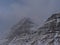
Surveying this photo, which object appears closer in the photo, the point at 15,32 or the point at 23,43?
the point at 23,43

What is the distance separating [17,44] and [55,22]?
14.9 meters

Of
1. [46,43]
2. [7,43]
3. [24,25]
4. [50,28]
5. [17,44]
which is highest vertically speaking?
[24,25]

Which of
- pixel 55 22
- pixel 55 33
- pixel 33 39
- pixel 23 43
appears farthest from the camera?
pixel 23 43

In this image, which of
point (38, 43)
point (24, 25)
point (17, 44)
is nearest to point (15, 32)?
point (24, 25)

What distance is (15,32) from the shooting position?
218ft

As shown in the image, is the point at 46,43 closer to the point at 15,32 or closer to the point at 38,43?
the point at 38,43

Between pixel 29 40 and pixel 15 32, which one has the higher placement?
pixel 15 32

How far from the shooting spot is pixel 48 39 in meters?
39.9

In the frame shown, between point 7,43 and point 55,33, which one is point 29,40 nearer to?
point 55,33

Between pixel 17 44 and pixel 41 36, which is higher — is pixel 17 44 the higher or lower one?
→ the higher one

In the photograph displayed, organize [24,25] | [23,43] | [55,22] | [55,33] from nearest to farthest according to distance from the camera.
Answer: [55,33] → [55,22] → [23,43] → [24,25]

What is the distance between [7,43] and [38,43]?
880 inches

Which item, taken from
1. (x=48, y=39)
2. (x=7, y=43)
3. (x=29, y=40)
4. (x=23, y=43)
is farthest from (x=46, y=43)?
(x=7, y=43)

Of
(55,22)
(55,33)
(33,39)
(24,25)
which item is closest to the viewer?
(55,33)
